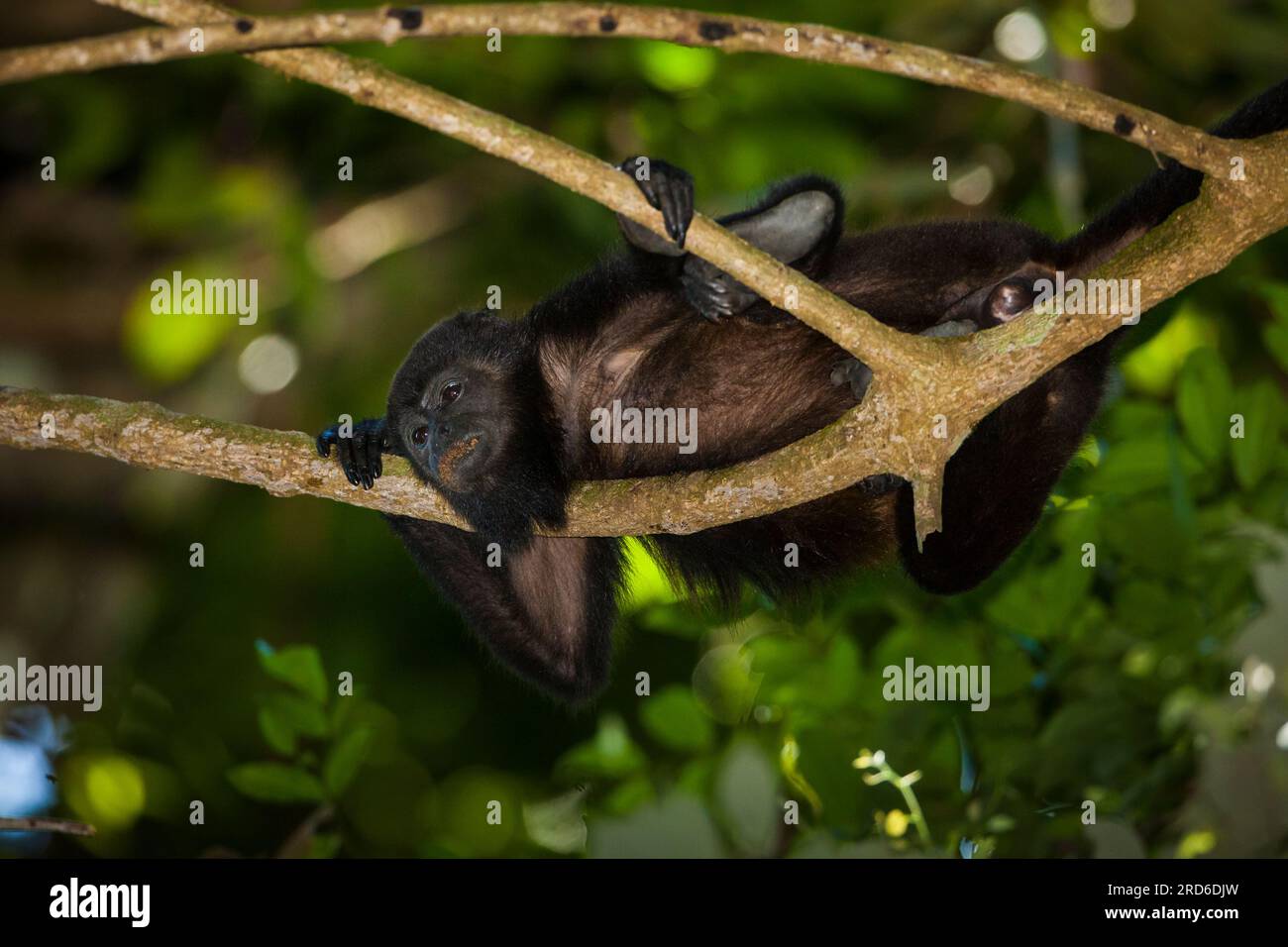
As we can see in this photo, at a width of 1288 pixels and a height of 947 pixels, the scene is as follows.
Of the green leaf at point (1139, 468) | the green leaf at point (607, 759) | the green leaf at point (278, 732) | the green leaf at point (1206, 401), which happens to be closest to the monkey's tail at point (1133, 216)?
the green leaf at point (1206, 401)

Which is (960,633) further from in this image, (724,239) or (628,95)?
(628,95)

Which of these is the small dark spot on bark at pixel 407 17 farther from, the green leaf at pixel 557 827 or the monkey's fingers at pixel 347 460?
the green leaf at pixel 557 827

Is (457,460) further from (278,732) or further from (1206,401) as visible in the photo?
(1206,401)

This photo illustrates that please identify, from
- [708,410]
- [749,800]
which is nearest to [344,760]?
[749,800]

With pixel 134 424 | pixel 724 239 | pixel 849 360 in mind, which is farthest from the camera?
pixel 849 360

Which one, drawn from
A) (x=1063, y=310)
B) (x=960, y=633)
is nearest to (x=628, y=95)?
(x=960, y=633)

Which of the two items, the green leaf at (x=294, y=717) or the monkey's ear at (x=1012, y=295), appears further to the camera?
the green leaf at (x=294, y=717)
